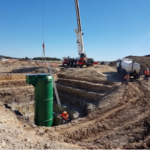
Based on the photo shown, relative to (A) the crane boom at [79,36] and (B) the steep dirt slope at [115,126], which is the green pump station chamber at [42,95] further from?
(A) the crane boom at [79,36]

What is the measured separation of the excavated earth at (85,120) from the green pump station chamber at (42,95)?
0.80 meters

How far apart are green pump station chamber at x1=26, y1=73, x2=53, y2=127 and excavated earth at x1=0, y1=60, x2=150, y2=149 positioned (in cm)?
80

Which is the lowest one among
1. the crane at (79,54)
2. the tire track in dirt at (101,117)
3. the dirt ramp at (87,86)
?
the tire track in dirt at (101,117)

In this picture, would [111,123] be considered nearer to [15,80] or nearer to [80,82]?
[80,82]

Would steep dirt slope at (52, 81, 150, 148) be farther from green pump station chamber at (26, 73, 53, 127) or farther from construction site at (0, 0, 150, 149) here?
green pump station chamber at (26, 73, 53, 127)

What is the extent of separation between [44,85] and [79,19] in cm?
1837

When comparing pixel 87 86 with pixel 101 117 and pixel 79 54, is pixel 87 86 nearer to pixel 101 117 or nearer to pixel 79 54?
pixel 101 117

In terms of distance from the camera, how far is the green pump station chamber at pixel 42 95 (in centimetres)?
812

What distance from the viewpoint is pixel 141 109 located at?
877 cm

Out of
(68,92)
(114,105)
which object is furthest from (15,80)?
(114,105)

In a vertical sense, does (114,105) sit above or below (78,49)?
below

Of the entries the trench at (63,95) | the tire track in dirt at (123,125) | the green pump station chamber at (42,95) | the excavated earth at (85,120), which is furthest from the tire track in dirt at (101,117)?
the trench at (63,95)

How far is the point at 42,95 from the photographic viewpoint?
8.23 m

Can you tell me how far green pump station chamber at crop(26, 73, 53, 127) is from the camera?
812 cm
